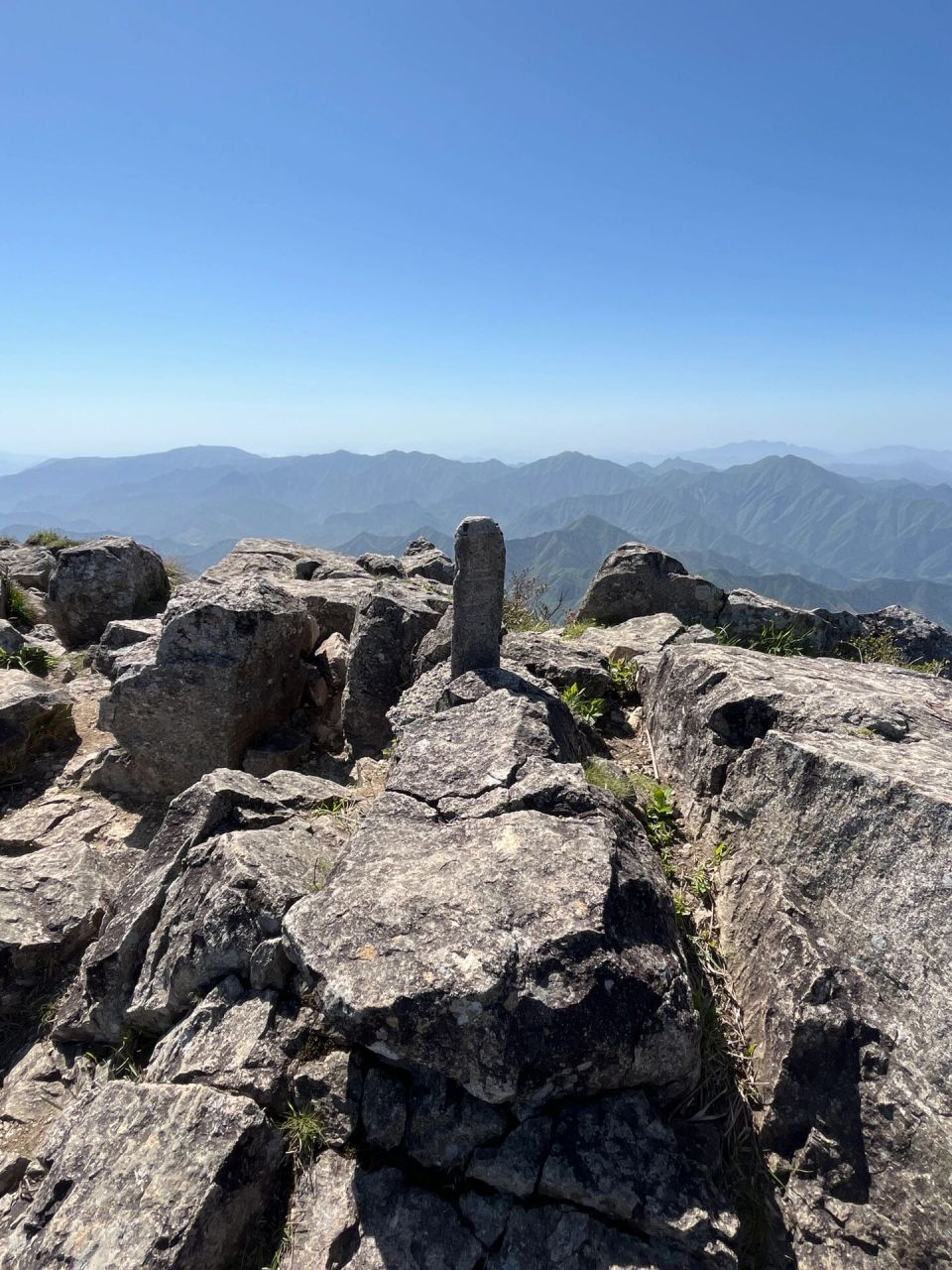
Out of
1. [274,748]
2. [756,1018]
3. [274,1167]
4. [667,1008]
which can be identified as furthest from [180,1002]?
[274,748]

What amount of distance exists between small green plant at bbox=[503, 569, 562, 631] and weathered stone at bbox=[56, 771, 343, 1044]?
7.59 metres

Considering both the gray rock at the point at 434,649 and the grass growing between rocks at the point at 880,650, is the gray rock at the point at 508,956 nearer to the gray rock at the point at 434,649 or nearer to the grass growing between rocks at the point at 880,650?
the gray rock at the point at 434,649

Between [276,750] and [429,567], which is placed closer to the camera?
[276,750]

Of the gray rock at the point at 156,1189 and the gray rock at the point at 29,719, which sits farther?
the gray rock at the point at 29,719

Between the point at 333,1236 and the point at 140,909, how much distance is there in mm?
4096

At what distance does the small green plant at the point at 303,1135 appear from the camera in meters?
5.45

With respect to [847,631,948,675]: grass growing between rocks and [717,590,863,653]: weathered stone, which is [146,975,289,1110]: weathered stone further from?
[847,631,948,675]: grass growing between rocks

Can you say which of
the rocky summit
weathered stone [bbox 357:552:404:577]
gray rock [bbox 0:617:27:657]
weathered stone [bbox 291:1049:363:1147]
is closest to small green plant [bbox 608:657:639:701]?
the rocky summit

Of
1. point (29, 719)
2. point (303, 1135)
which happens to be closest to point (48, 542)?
point (29, 719)

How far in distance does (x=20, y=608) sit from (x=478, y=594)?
1806 cm

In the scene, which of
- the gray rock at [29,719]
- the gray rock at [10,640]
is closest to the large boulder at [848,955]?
the gray rock at [29,719]

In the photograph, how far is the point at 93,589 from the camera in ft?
63.9

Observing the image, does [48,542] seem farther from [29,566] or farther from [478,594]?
[478,594]

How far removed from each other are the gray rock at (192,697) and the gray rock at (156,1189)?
6.92 metres
